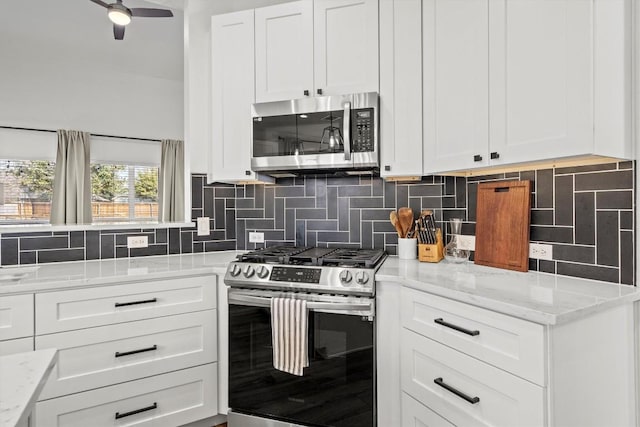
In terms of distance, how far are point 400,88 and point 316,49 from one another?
60 centimetres

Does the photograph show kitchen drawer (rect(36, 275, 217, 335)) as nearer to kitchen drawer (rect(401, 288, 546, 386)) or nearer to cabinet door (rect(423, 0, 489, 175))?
kitchen drawer (rect(401, 288, 546, 386))

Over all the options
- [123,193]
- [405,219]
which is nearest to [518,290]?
[405,219]

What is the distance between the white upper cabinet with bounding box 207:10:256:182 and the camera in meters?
2.41

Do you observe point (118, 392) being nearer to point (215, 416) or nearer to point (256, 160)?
point (215, 416)

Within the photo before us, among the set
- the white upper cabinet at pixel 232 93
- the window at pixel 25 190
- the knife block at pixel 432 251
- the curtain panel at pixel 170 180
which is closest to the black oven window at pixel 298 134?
the white upper cabinet at pixel 232 93

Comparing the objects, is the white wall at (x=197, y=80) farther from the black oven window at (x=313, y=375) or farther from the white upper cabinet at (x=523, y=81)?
the white upper cabinet at (x=523, y=81)

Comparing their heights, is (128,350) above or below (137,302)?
below

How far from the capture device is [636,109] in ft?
4.42

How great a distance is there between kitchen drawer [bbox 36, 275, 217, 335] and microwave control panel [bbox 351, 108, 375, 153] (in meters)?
A: 1.15

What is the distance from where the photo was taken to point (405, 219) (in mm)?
2297

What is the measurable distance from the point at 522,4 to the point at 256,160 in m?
1.59

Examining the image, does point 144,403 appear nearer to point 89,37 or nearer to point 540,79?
point 540,79

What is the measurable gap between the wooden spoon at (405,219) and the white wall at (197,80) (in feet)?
4.72

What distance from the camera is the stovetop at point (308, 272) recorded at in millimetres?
1800
